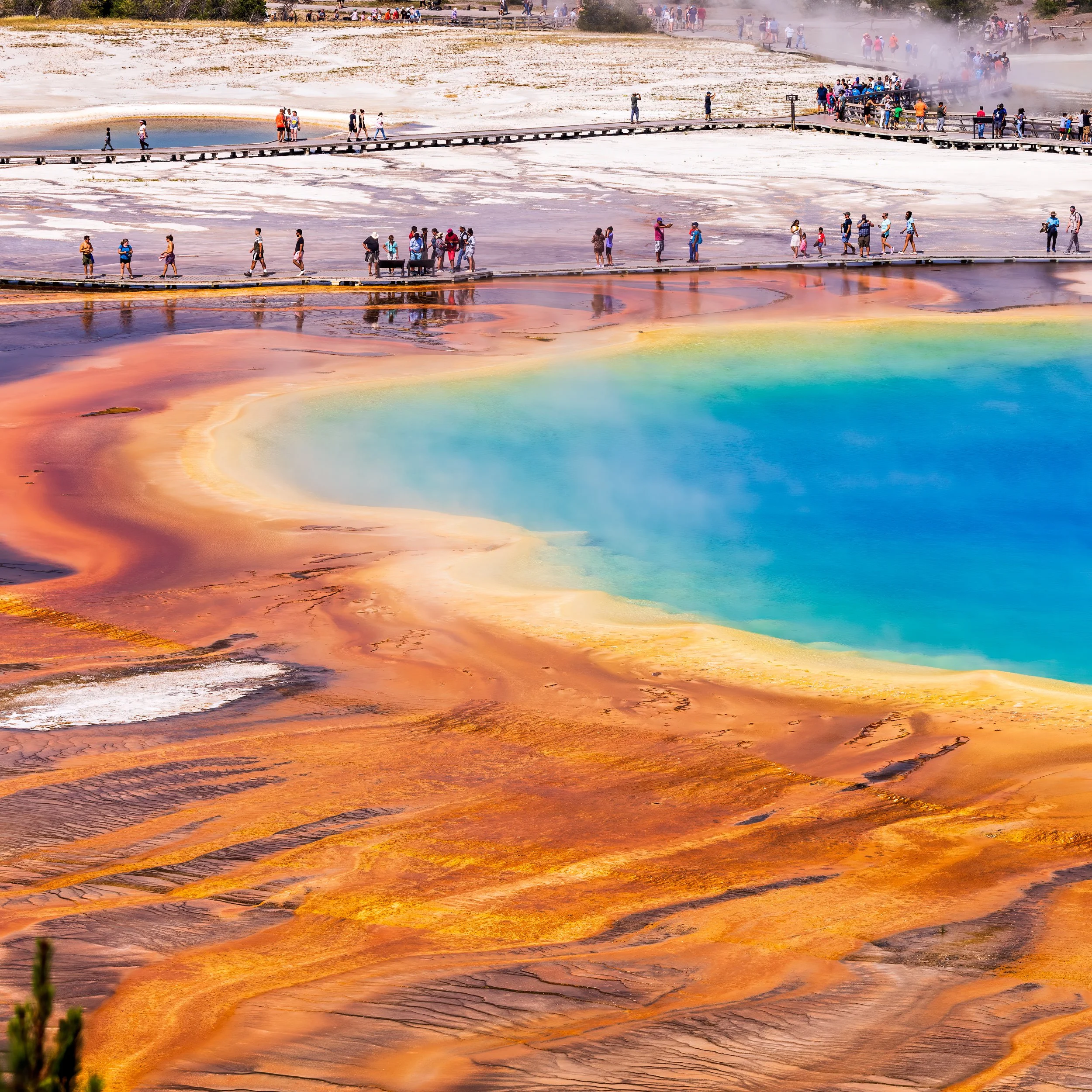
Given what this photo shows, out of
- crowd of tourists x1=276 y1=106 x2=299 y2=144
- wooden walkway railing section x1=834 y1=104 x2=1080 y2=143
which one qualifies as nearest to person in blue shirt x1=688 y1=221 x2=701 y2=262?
wooden walkway railing section x1=834 y1=104 x2=1080 y2=143

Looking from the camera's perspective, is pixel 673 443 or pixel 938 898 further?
pixel 673 443

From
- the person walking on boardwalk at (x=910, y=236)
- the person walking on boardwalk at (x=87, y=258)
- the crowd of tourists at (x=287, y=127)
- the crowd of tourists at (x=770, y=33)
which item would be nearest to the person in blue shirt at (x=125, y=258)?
the person walking on boardwalk at (x=87, y=258)

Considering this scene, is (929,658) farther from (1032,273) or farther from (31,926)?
(1032,273)

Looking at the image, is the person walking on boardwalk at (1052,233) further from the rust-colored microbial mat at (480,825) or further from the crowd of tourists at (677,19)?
the crowd of tourists at (677,19)

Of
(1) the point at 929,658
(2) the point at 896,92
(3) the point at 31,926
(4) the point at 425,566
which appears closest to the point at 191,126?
(2) the point at 896,92

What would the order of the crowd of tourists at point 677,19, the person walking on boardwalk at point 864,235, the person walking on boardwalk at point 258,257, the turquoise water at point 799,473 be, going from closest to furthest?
1. the turquoise water at point 799,473
2. the person walking on boardwalk at point 258,257
3. the person walking on boardwalk at point 864,235
4. the crowd of tourists at point 677,19

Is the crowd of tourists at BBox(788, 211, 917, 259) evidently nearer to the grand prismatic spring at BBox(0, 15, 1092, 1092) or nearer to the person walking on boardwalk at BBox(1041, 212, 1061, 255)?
the grand prismatic spring at BBox(0, 15, 1092, 1092)

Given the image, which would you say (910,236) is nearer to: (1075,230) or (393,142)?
(1075,230)
